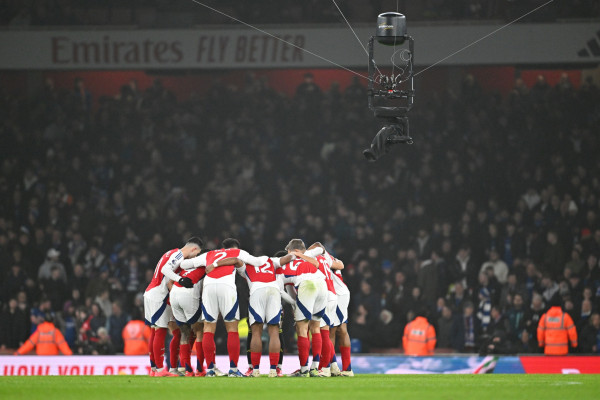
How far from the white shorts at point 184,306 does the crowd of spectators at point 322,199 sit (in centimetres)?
675

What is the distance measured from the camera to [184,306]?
15.9m

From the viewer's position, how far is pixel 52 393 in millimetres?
12211

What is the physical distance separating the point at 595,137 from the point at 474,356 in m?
9.54

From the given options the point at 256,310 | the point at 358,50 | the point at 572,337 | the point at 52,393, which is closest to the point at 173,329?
the point at 256,310

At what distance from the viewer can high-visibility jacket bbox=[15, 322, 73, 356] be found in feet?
72.8

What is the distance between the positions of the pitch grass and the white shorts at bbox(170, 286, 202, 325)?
1.26m

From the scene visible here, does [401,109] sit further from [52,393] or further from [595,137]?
[595,137]

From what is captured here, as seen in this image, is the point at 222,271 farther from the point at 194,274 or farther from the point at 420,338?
the point at 420,338

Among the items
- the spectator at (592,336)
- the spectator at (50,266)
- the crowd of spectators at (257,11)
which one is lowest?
the spectator at (592,336)

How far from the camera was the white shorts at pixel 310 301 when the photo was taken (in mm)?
15727

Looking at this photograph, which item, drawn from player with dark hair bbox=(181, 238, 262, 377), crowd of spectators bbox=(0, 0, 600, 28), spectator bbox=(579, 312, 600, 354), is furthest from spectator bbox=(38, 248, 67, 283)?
spectator bbox=(579, 312, 600, 354)

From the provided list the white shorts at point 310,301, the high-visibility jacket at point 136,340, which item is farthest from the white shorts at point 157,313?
the high-visibility jacket at point 136,340

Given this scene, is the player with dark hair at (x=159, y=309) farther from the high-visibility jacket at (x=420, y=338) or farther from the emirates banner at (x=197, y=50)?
the emirates banner at (x=197, y=50)

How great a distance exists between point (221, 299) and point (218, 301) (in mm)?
62
